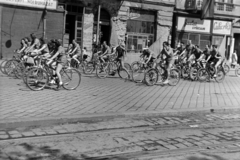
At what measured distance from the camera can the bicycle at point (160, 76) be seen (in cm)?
1287

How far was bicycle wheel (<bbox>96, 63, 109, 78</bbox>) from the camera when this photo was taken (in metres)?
15.2

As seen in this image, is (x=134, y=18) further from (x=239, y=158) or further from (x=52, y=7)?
(x=239, y=158)

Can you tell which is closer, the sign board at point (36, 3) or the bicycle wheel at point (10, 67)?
the bicycle wheel at point (10, 67)

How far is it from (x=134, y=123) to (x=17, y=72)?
757 cm

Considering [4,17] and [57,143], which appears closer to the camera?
[57,143]

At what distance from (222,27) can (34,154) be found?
26988 mm

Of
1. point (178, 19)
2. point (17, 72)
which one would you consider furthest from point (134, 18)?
point (17, 72)

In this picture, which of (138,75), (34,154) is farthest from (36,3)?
(34,154)

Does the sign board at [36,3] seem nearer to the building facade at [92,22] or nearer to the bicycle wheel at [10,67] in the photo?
the building facade at [92,22]

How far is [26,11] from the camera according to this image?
21.0 metres

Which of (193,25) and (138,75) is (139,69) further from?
(193,25)

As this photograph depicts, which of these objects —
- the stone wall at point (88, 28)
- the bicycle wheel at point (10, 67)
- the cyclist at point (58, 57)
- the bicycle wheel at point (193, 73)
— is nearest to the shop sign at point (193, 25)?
the stone wall at point (88, 28)

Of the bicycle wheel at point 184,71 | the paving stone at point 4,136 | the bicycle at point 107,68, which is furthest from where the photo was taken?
the bicycle wheel at point 184,71

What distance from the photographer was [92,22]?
23.2 metres
